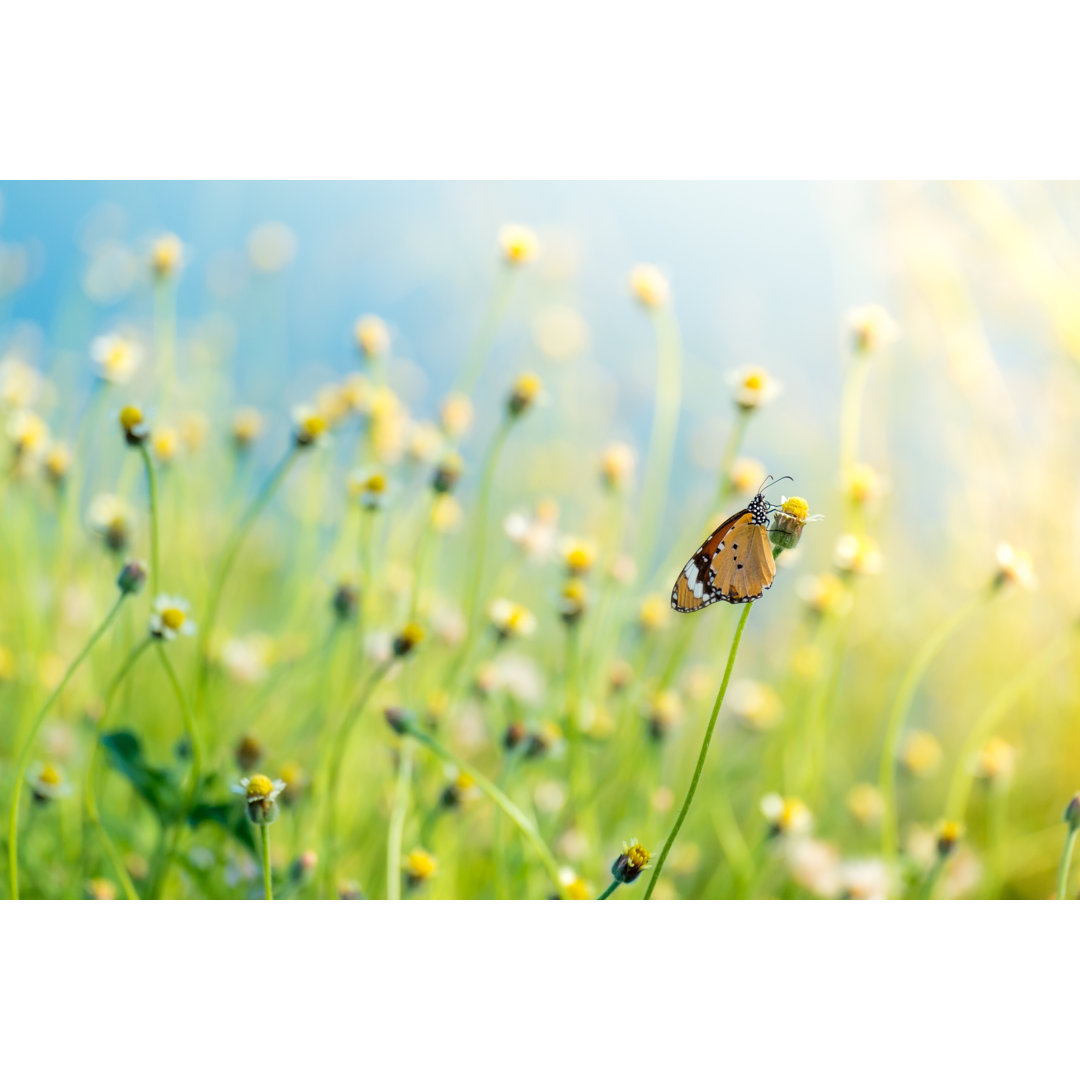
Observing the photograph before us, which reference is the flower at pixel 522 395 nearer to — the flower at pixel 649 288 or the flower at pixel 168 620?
the flower at pixel 649 288

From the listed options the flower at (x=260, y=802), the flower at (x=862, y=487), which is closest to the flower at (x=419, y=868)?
the flower at (x=260, y=802)

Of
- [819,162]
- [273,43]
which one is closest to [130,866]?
[273,43]

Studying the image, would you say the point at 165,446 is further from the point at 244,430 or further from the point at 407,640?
the point at 407,640

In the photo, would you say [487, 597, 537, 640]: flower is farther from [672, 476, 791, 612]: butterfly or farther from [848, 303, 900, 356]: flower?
[848, 303, 900, 356]: flower

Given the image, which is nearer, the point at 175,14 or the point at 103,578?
the point at 175,14

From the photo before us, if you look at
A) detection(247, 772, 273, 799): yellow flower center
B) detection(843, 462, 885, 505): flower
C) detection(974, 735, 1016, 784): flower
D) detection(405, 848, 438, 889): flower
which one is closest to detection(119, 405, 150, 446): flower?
detection(247, 772, 273, 799): yellow flower center
